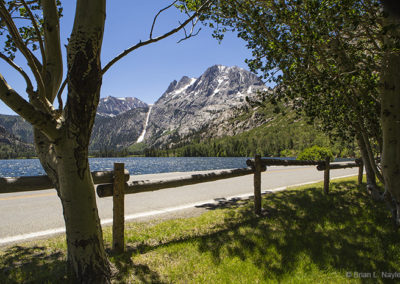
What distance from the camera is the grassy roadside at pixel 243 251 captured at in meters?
3.59

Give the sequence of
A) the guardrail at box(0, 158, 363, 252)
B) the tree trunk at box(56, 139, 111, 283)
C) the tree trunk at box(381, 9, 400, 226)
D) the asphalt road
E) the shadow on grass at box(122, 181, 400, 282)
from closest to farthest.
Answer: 1. the tree trunk at box(56, 139, 111, 283)
2. the guardrail at box(0, 158, 363, 252)
3. the shadow on grass at box(122, 181, 400, 282)
4. the tree trunk at box(381, 9, 400, 226)
5. the asphalt road

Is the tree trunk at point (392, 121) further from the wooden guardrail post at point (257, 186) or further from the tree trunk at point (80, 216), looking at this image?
the tree trunk at point (80, 216)

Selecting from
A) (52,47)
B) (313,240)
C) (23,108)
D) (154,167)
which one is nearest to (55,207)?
(52,47)

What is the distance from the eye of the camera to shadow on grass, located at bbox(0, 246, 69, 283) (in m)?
3.51

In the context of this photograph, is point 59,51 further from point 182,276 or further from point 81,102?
point 182,276

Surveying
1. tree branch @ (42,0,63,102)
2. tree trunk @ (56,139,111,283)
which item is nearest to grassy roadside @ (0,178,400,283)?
tree trunk @ (56,139,111,283)

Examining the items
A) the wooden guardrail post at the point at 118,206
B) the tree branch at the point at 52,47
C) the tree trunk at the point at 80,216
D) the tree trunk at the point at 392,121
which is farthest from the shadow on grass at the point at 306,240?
the tree branch at the point at 52,47

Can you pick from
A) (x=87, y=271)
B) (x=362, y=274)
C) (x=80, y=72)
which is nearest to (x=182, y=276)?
(x=87, y=271)

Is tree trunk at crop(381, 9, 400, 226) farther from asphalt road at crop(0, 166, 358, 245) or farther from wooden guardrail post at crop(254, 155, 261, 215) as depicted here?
asphalt road at crop(0, 166, 358, 245)

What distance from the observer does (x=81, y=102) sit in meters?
3.00

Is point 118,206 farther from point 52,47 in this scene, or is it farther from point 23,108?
point 52,47

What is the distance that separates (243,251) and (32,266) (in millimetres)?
3613

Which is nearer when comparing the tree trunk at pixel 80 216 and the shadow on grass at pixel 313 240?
the tree trunk at pixel 80 216

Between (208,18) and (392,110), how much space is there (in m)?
5.77
